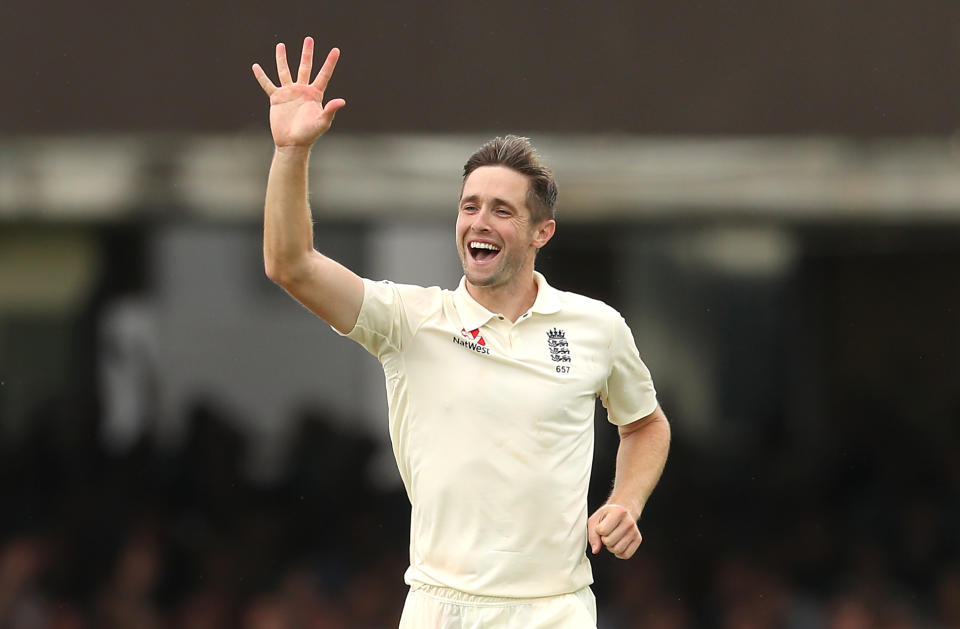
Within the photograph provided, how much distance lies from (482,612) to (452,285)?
355cm

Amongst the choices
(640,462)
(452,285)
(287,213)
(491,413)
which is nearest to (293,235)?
(287,213)

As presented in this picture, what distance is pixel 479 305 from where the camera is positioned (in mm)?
3324

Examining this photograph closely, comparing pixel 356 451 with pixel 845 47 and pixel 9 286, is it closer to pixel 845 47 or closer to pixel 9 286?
pixel 9 286

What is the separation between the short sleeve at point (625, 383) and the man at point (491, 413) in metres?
0.13

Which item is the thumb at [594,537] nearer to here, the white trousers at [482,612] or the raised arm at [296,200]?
the white trousers at [482,612]

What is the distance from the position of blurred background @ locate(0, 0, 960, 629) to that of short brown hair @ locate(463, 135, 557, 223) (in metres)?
3.06

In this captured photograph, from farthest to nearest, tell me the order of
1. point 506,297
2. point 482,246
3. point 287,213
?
point 506,297 → point 482,246 → point 287,213

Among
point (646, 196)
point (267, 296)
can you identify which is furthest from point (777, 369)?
point (267, 296)

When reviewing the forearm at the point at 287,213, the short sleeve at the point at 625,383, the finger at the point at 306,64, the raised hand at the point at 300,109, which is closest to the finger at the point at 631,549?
the short sleeve at the point at 625,383

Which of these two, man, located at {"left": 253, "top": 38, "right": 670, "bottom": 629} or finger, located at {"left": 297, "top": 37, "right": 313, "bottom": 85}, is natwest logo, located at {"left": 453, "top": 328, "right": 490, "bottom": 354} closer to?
man, located at {"left": 253, "top": 38, "right": 670, "bottom": 629}

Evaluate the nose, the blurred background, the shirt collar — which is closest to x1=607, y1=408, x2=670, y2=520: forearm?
the shirt collar

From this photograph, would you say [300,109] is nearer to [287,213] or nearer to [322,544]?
[287,213]

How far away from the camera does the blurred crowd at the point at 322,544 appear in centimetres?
672

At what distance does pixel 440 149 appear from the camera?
21.3 ft
